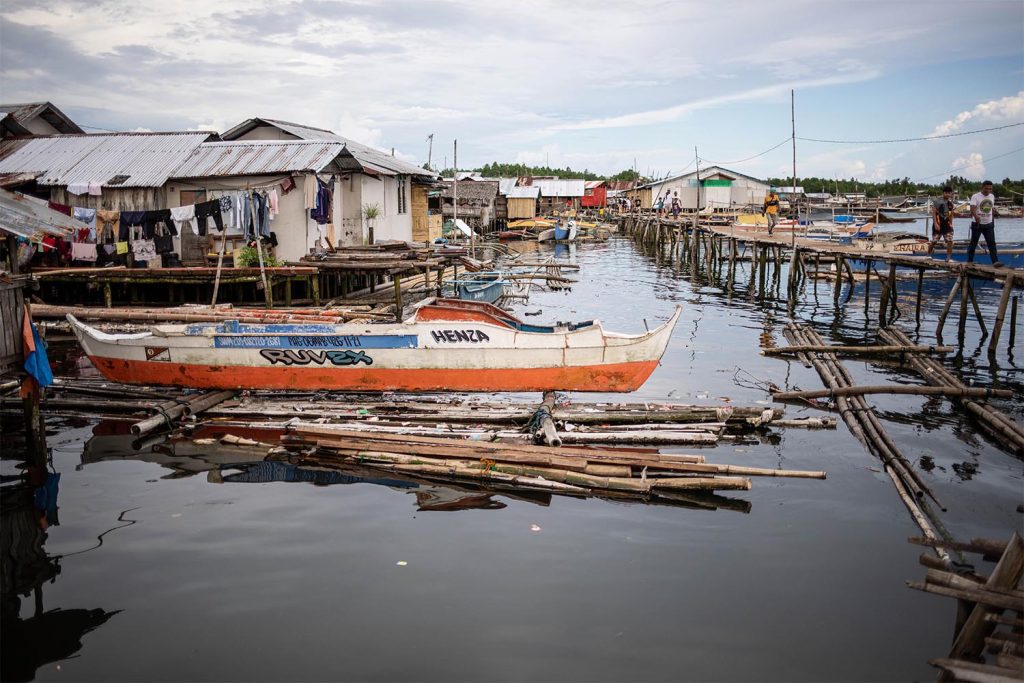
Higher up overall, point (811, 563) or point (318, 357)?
point (318, 357)

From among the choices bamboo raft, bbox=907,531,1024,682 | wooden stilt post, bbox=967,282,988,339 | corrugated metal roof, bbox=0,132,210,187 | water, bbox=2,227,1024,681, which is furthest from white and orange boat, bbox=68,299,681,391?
corrugated metal roof, bbox=0,132,210,187

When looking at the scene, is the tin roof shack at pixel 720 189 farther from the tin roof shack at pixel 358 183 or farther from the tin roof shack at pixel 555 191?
the tin roof shack at pixel 358 183

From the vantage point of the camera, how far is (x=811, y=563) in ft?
24.8

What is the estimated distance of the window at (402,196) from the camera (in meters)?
30.1

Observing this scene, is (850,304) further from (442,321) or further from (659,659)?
(659,659)

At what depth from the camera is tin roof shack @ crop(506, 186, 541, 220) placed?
206 ft

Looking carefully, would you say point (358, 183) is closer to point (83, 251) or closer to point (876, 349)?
point (83, 251)

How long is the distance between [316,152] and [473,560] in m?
18.2

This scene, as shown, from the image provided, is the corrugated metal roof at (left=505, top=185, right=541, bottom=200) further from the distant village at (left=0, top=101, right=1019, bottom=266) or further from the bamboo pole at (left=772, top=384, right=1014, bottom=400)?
the bamboo pole at (left=772, top=384, right=1014, bottom=400)

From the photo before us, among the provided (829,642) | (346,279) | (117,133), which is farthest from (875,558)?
(117,133)

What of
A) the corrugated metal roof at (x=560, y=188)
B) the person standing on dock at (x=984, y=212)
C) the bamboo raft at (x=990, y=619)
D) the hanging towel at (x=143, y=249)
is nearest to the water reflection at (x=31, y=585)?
the bamboo raft at (x=990, y=619)

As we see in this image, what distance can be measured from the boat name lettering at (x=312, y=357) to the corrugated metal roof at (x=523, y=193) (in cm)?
5185

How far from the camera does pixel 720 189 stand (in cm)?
5781

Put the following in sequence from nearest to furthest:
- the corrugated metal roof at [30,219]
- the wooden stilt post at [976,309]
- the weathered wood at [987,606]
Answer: the weathered wood at [987,606]
the corrugated metal roof at [30,219]
the wooden stilt post at [976,309]
